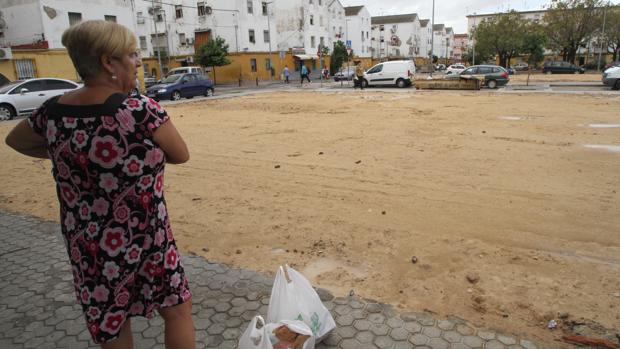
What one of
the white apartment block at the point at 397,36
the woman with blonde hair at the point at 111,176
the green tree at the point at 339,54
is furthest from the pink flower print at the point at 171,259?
the white apartment block at the point at 397,36

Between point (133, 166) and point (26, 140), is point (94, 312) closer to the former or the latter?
point (133, 166)

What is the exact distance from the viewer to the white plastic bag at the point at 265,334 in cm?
221

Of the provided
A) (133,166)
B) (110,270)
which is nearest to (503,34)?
(133,166)

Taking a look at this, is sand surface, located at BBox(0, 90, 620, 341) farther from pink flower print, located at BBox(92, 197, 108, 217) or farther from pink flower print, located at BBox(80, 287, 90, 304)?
pink flower print, located at BBox(92, 197, 108, 217)

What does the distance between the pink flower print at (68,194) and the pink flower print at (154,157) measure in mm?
334

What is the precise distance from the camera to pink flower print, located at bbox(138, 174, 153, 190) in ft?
6.06

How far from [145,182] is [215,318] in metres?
1.61

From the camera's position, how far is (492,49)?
60219 millimetres

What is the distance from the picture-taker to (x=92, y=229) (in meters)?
1.85

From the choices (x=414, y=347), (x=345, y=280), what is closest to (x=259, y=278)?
(x=345, y=280)

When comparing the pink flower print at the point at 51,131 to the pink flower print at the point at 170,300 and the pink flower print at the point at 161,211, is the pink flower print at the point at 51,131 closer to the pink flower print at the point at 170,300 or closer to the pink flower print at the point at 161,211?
the pink flower print at the point at 161,211

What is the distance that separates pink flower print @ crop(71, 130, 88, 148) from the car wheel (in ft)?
56.8

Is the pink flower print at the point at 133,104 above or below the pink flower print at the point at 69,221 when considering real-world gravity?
above

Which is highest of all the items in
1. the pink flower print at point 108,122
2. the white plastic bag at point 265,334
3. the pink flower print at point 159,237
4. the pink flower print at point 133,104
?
the pink flower print at point 133,104
